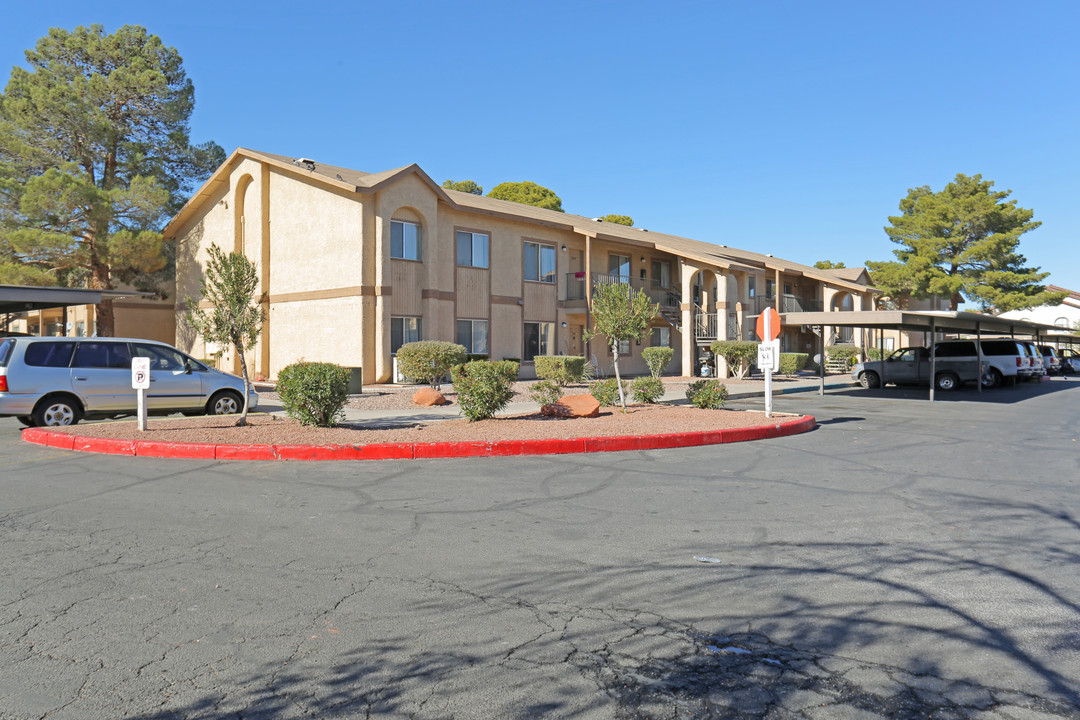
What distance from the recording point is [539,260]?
97.8ft

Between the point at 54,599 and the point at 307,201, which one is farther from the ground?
the point at 307,201

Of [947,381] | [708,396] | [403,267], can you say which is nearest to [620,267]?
[403,267]

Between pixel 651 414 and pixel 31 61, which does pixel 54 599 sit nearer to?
pixel 651 414

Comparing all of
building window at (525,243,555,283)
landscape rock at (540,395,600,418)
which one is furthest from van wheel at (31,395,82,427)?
building window at (525,243,555,283)

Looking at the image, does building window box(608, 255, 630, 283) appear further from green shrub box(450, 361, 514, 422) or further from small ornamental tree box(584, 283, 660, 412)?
green shrub box(450, 361, 514, 422)

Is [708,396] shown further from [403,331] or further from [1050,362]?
[1050,362]

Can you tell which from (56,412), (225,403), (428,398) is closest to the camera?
(56,412)

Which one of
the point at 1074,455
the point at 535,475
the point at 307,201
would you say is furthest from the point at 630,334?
the point at 307,201

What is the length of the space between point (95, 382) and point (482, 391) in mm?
7166

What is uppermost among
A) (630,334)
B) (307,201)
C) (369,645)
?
(307,201)

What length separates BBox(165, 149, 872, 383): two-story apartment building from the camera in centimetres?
2388

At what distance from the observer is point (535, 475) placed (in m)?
9.12

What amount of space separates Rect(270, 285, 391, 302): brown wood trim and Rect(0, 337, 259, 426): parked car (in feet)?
28.0

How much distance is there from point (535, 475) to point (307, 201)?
1956cm
